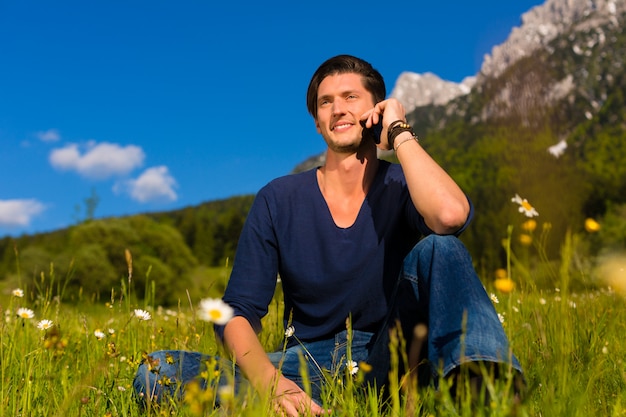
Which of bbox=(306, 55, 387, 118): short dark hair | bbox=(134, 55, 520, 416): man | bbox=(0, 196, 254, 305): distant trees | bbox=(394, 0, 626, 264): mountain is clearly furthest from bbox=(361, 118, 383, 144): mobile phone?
bbox=(0, 196, 254, 305): distant trees

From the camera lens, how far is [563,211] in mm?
64188

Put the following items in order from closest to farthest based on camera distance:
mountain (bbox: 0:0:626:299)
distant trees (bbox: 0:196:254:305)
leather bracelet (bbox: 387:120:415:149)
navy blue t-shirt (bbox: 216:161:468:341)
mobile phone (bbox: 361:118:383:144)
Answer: leather bracelet (bbox: 387:120:415:149) < navy blue t-shirt (bbox: 216:161:468:341) < mobile phone (bbox: 361:118:383:144) < distant trees (bbox: 0:196:254:305) < mountain (bbox: 0:0:626:299)

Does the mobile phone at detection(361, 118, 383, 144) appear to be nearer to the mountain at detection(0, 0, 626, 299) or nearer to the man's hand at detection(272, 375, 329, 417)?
the mountain at detection(0, 0, 626, 299)

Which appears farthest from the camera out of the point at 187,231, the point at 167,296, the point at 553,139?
the point at 553,139

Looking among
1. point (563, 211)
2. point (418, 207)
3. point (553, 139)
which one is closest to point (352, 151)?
point (418, 207)

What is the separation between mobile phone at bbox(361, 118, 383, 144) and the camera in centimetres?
348

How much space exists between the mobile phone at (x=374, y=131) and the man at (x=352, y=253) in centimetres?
1

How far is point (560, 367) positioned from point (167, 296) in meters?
30.7

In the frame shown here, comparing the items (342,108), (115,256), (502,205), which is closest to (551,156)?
(502,205)

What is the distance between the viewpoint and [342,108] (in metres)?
3.73

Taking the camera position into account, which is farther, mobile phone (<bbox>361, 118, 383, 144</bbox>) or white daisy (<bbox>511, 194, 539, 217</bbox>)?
mobile phone (<bbox>361, 118, 383, 144</bbox>)

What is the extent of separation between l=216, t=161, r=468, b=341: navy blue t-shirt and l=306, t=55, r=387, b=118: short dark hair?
26.0 inches

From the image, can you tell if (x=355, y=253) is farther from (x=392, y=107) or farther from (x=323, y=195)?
(x=392, y=107)

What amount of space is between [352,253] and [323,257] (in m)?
0.18
